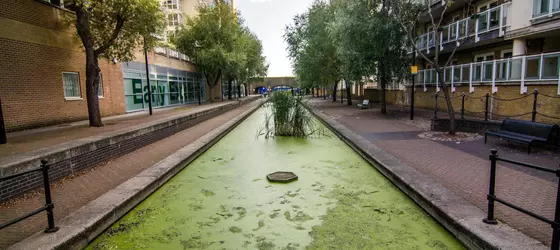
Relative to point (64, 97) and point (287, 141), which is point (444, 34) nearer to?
point (287, 141)

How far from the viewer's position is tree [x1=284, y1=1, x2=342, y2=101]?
74.6 feet

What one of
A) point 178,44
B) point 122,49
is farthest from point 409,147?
point 178,44

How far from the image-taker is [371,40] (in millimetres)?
15500

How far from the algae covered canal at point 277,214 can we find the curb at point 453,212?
0.41 ft

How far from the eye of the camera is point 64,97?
13.1 metres

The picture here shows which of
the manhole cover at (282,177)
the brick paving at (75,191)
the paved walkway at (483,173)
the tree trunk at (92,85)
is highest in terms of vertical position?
the tree trunk at (92,85)

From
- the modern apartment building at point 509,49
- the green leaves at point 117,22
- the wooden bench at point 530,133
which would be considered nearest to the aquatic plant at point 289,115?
the modern apartment building at point 509,49

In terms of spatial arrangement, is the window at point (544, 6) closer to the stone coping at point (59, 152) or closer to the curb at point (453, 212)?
the curb at point (453, 212)

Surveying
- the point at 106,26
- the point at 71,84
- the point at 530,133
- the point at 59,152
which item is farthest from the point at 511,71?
the point at 71,84

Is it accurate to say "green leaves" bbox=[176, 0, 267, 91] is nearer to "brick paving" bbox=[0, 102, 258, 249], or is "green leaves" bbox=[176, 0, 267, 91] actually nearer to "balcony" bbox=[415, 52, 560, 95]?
"balcony" bbox=[415, 52, 560, 95]

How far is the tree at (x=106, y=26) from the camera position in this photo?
10.4m

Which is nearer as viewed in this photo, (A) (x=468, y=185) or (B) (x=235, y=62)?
(A) (x=468, y=185)

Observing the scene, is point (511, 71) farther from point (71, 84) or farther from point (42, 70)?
point (71, 84)

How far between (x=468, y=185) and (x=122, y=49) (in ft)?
42.4
